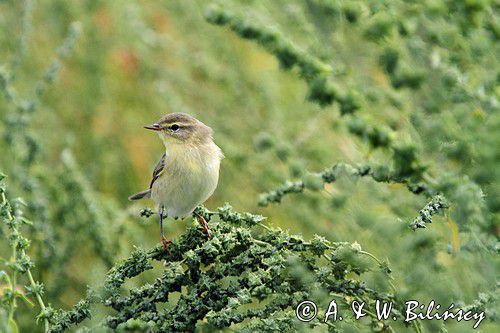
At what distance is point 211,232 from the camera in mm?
2078

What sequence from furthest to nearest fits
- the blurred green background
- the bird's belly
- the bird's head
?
the bird's head, the bird's belly, the blurred green background

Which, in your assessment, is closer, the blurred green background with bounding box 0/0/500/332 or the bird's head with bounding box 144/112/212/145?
the blurred green background with bounding box 0/0/500/332

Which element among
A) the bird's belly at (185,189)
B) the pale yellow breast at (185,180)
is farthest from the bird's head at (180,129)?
Result: the bird's belly at (185,189)

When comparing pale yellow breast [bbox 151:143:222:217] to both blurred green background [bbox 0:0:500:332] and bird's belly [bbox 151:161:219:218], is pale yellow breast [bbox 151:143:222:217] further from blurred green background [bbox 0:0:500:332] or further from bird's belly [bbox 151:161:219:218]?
blurred green background [bbox 0:0:500:332]

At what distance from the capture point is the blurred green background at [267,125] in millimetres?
1946

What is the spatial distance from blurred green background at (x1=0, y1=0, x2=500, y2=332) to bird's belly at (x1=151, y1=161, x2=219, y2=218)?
200mm

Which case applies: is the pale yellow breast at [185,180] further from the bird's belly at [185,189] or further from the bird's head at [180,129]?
the bird's head at [180,129]

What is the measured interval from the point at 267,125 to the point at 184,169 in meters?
1.38

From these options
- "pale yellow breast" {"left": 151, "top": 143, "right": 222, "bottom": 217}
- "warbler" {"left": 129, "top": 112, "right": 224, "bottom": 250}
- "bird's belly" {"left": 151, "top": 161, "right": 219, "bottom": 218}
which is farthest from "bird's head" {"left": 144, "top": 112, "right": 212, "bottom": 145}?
"bird's belly" {"left": 151, "top": 161, "right": 219, "bottom": 218}

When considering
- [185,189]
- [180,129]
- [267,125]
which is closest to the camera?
[185,189]

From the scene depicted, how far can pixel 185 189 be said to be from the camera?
9.77ft

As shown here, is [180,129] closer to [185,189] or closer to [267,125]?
[185,189]

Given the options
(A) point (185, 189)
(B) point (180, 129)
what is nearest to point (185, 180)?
(A) point (185, 189)

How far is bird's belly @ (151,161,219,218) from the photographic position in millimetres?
2957
